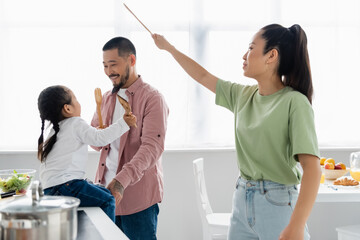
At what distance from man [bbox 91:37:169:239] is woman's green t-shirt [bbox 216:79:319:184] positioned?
0.53 meters

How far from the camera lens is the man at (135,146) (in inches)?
81.0

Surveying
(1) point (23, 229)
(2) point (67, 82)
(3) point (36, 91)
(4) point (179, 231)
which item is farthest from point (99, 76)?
(1) point (23, 229)

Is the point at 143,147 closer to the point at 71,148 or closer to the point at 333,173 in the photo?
the point at 71,148

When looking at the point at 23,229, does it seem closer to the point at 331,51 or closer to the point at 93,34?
the point at 93,34

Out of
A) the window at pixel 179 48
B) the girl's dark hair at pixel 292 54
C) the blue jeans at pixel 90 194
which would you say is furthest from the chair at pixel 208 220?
the girl's dark hair at pixel 292 54

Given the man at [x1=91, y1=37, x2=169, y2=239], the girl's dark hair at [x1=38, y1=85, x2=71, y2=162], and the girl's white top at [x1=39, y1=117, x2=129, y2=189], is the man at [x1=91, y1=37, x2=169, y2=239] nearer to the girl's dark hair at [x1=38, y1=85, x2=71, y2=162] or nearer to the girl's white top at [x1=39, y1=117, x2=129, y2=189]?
the girl's white top at [x1=39, y1=117, x2=129, y2=189]

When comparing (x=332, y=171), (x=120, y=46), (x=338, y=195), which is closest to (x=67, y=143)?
(x=120, y=46)

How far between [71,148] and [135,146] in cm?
32

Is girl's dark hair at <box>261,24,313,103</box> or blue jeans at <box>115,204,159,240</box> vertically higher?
girl's dark hair at <box>261,24,313,103</box>

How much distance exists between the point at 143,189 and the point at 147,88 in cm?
47

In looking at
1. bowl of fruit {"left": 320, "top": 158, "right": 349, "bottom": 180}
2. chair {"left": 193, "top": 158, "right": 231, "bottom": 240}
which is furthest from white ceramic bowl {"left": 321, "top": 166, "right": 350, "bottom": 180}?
chair {"left": 193, "top": 158, "right": 231, "bottom": 240}

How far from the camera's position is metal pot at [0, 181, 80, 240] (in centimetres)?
89

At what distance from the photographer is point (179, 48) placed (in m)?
3.75

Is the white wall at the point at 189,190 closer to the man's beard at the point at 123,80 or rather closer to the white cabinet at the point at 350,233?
the white cabinet at the point at 350,233
